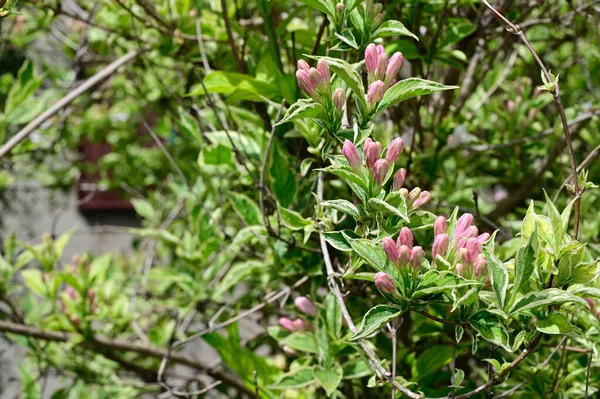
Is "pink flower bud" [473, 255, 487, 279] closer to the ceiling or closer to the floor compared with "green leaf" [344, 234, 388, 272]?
closer to the floor

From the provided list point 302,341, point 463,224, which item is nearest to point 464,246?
point 463,224

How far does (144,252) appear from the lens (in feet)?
6.67

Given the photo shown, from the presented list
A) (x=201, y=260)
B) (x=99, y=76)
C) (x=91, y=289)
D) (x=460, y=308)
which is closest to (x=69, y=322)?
(x=91, y=289)

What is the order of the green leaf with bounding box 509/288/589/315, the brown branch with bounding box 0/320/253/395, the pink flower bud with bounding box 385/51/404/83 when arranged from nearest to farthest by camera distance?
the green leaf with bounding box 509/288/589/315 → the pink flower bud with bounding box 385/51/404/83 → the brown branch with bounding box 0/320/253/395

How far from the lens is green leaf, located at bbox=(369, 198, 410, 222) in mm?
565

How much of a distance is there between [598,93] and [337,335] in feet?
3.61

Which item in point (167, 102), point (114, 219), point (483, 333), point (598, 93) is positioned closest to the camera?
point (483, 333)

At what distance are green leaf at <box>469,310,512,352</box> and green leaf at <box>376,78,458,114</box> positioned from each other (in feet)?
0.71

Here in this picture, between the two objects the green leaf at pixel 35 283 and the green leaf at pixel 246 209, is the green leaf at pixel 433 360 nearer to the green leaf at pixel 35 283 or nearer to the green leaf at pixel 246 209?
the green leaf at pixel 246 209

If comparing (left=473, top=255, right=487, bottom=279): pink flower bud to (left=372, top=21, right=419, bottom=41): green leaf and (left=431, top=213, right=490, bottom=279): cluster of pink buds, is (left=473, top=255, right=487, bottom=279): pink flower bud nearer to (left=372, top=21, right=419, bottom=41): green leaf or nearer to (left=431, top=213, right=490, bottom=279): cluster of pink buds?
(left=431, top=213, right=490, bottom=279): cluster of pink buds

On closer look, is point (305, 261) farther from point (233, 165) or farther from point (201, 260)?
point (201, 260)

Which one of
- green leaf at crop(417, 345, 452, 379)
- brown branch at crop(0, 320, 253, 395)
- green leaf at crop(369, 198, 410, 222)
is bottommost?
brown branch at crop(0, 320, 253, 395)

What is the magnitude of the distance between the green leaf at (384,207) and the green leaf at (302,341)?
1.12ft

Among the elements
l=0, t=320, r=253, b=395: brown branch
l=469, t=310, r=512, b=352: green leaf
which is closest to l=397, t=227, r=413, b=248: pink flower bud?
l=469, t=310, r=512, b=352: green leaf
